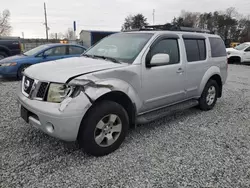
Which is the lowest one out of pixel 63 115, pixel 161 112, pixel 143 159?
pixel 143 159

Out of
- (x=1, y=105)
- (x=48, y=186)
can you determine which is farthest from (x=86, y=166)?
(x=1, y=105)

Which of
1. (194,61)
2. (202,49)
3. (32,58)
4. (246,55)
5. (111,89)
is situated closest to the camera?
(111,89)

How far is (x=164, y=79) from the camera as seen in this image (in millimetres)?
3680

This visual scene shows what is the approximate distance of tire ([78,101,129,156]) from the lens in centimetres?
276

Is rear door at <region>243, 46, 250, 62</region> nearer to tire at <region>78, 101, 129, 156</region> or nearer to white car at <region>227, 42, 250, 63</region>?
white car at <region>227, 42, 250, 63</region>

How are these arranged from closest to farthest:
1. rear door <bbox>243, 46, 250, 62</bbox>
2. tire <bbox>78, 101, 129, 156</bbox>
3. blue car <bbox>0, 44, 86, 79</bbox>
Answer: tire <bbox>78, 101, 129, 156</bbox>
blue car <bbox>0, 44, 86, 79</bbox>
rear door <bbox>243, 46, 250, 62</bbox>

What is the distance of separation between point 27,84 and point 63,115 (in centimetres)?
92

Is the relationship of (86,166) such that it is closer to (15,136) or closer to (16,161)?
(16,161)

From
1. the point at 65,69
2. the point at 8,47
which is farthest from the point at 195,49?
the point at 8,47

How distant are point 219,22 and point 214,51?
5059 cm

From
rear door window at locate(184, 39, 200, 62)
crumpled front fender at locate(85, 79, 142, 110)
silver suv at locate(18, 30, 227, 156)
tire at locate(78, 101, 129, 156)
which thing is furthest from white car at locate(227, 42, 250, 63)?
tire at locate(78, 101, 129, 156)

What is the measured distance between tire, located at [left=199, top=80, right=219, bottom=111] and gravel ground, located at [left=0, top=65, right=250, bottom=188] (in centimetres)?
69

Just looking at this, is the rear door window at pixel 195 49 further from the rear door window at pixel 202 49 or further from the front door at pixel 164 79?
the front door at pixel 164 79

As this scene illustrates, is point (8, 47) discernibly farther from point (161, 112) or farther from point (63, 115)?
point (63, 115)
